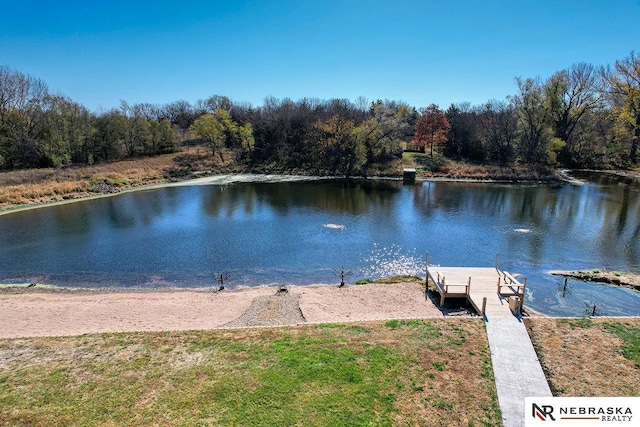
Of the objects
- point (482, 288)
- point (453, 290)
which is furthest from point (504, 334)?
point (482, 288)

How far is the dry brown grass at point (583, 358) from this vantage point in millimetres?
10829

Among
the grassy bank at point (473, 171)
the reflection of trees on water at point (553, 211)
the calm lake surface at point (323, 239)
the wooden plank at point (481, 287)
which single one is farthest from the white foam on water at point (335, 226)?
the grassy bank at point (473, 171)

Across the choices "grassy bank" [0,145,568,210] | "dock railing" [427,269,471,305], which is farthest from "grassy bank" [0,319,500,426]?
"grassy bank" [0,145,568,210]

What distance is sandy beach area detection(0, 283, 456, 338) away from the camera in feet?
52.3

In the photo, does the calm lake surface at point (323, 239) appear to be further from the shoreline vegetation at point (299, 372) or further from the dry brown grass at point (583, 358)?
the shoreline vegetation at point (299, 372)

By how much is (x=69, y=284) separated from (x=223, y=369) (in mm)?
15847

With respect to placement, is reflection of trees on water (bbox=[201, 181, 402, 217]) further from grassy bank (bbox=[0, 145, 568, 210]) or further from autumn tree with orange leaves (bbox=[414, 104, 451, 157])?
autumn tree with orange leaves (bbox=[414, 104, 451, 157])

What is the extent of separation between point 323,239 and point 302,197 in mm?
17058

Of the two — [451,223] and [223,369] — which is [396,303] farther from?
[451,223]

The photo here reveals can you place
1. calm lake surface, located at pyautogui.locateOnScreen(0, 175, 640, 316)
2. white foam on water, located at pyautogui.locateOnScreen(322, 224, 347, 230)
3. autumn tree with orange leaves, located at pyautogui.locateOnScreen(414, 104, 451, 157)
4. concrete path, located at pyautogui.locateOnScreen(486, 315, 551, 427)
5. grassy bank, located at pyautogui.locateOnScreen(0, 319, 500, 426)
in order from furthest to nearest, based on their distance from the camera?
autumn tree with orange leaves, located at pyautogui.locateOnScreen(414, 104, 451, 157) → white foam on water, located at pyautogui.locateOnScreen(322, 224, 347, 230) → calm lake surface, located at pyautogui.locateOnScreen(0, 175, 640, 316) → concrete path, located at pyautogui.locateOnScreen(486, 315, 551, 427) → grassy bank, located at pyautogui.locateOnScreen(0, 319, 500, 426)

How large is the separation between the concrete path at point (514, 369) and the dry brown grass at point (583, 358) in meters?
0.33

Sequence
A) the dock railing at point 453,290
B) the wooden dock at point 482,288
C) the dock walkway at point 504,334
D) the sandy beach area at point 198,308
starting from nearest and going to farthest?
the dock walkway at point 504,334, the sandy beach area at point 198,308, the wooden dock at point 482,288, the dock railing at point 453,290

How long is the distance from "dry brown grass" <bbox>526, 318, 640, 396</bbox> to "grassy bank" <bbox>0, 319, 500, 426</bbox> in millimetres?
1994

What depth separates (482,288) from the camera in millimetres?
18469
